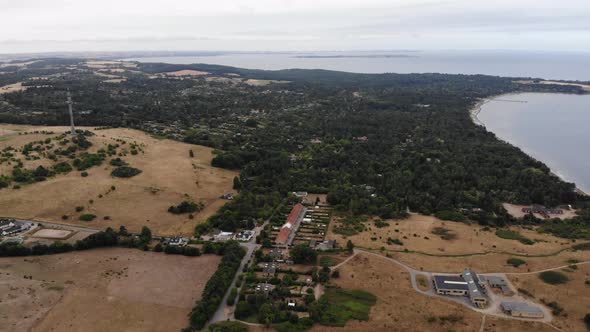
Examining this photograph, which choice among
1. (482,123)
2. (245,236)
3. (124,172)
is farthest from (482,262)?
(482,123)

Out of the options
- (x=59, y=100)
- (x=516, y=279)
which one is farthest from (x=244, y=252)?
(x=59, y=100)

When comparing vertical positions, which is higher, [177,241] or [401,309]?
[401,309]

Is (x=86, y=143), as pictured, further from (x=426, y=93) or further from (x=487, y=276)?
(x=426, y=93)

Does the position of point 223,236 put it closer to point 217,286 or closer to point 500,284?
point 217,286

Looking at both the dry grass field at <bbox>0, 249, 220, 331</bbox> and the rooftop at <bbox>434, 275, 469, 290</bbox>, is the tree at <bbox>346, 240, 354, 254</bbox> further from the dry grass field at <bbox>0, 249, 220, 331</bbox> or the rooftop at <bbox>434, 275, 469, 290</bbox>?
the dry grass field at <bbox>0, 249, 220, 331</bbox>

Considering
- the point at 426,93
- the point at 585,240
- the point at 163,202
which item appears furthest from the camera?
the point at 426,93

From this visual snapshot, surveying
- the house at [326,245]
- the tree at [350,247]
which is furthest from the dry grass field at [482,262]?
the house at [326,245]
